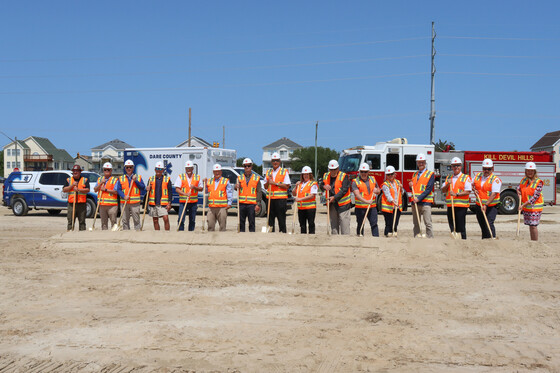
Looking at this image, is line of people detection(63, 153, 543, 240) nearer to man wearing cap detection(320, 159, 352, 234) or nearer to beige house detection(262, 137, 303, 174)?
man wearing cap detection(320, 159, 352, 234)

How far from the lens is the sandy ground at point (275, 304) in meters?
5.15

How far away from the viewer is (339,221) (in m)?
11.5

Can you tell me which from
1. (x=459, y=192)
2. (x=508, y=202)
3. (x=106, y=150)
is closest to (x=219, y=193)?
(x=459, y=192)

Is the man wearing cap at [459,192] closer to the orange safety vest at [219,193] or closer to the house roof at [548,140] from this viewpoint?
the orange safety vest at [219,193]

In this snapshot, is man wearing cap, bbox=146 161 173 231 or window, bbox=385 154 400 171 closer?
man wearing cap, bbox=146 161 173 231

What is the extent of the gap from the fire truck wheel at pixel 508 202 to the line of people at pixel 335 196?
1178 centimetres

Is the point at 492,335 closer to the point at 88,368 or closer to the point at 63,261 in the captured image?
the point at 88,368

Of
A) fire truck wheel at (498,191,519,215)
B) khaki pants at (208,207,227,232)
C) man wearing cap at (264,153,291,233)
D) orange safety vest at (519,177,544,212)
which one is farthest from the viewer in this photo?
fire truck wheel at (498,191,519,215)

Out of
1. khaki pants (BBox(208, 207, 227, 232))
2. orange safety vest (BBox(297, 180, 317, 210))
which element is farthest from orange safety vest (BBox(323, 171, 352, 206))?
khaki pants (BBox(208, 207, 227, 232))

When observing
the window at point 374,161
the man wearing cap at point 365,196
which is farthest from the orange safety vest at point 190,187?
the window at point 374,161

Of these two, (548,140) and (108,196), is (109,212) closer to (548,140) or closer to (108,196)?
(108,196)

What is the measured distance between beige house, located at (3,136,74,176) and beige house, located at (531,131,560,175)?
76953 millimetres

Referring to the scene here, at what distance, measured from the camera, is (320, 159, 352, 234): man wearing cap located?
1115 centimetres

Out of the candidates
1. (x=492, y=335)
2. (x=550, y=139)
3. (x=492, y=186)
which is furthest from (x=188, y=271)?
(x=550, y=139)
